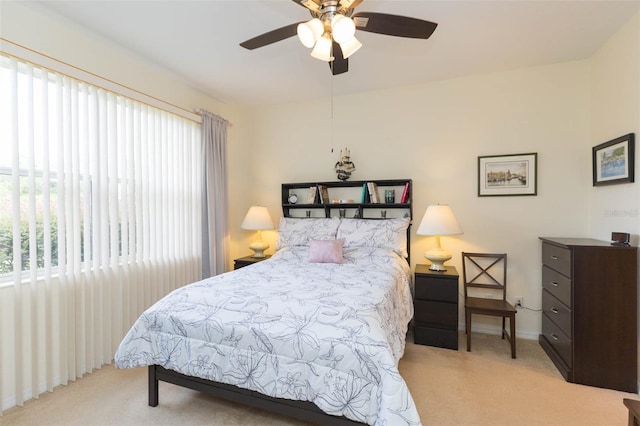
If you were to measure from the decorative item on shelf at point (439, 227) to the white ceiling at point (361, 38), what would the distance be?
1471 mm

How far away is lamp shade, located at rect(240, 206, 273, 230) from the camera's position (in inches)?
147

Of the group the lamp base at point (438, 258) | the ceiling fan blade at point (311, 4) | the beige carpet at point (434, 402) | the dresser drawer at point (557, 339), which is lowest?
the beige carpet at point (434, 402)

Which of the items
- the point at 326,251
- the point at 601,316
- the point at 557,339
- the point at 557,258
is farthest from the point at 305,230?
the point at 601,316

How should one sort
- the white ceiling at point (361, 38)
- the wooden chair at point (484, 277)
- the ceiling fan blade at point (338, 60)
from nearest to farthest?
the ceiling fan blade at point (338, 60)
the white ceiling at point (361, 38)
the wooden chair at point (484, 277)

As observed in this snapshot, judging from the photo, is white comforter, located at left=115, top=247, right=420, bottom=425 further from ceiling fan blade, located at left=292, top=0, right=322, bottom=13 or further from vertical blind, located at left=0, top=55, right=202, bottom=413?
ceiling fan blade, located at left=292, top=0, right=322, bottom=13

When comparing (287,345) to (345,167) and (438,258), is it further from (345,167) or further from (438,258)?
(345,167)

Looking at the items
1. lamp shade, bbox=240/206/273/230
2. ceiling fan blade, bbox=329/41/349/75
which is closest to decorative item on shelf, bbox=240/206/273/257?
lamp shade, bbox=240/206/273/230

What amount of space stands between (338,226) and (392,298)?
1.38 m

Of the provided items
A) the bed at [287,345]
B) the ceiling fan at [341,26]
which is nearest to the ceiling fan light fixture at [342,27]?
the ceiling fan at [341,26]

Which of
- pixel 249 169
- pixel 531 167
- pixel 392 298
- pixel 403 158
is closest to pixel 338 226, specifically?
pixel 403 158

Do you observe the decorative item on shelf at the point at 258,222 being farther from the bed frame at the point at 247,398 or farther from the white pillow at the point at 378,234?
the bed frame at the point at 247,398

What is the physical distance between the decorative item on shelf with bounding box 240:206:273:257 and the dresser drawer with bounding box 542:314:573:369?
119 inches

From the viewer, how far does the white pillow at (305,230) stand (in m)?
3.45

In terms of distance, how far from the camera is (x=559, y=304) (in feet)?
8.38
